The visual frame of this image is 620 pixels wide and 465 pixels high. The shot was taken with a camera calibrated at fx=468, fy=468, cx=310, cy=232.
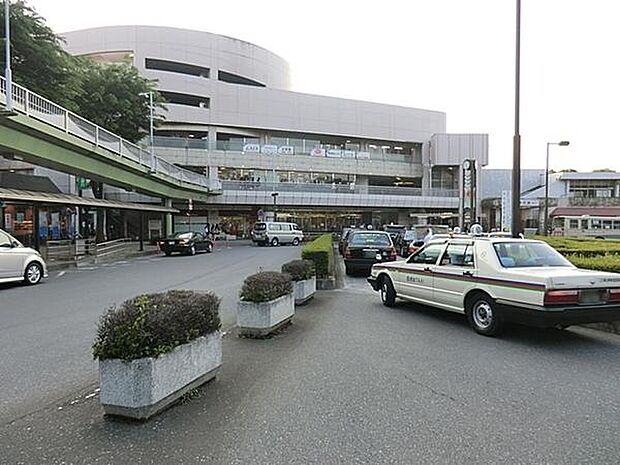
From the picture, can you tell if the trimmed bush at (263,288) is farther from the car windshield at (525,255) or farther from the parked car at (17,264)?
the parked car at (17,264)

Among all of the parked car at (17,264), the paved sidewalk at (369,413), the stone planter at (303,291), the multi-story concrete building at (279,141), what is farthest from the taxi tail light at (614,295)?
the multi-story concrete building at (279,141)

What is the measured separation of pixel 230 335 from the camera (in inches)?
283

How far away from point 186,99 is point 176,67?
503 centimetres

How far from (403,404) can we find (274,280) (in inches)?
129

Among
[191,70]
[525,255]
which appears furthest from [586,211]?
[525,255]

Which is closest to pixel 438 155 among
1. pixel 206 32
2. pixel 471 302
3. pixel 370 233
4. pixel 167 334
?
pixel 206 32

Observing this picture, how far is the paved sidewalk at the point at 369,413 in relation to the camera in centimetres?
349

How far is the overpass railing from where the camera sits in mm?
14922

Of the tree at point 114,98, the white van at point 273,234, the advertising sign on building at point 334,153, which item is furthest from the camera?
the advertising sign on building at point 334,153

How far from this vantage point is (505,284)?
22.9 feet

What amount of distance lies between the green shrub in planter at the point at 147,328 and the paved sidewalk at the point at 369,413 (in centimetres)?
60

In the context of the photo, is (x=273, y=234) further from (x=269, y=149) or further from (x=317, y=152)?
(x=317, y=152)

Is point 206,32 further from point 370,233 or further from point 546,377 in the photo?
point 546,377

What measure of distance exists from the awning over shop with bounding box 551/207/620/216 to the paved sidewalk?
55.7 metres
